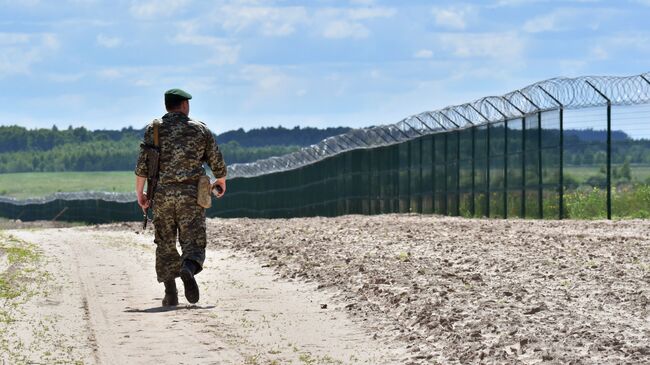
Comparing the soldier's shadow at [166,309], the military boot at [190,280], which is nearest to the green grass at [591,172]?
the soldier's shadow at [166,309]

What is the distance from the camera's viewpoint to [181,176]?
13.6 metres

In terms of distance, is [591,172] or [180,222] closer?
[180,222]

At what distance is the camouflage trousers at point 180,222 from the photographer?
1361 centimetres

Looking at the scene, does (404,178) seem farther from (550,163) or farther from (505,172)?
(550,163)

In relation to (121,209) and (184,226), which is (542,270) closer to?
(184,226)

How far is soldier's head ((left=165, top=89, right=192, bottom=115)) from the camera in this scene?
13695 mm

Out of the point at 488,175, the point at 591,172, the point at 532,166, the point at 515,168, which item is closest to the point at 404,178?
the point at 488,175

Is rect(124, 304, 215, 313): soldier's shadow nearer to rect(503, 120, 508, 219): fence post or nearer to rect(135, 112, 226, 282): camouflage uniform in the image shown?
rect(135, 112, 226, 282): camouflage uniform

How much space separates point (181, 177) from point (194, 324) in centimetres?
169

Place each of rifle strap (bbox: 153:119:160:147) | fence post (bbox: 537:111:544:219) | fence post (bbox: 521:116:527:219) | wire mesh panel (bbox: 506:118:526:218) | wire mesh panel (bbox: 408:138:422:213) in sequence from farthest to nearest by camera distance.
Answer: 1. wire mesh panel (bbox: 408:138:422:213)
2. wire mesh panel (bbox: 506:118:526:218)
3. fence post (bbox: 521:116:527:219)
4. fence post (bbox: 537:111:544:219)
5. rifle strap (bbox: 153:119:160:147)

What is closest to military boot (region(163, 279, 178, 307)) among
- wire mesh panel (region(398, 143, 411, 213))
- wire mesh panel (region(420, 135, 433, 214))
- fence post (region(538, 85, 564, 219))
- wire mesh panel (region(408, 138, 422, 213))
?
fence post (region(538, 85, 564, 219))

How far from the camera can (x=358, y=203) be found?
41.1 metres

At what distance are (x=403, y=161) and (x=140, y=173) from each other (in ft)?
80.3

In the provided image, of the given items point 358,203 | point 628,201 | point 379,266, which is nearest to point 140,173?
point 379,266
